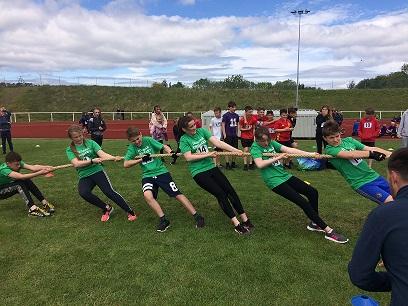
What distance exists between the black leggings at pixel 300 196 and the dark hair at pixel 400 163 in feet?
11.1

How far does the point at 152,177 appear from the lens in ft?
20.5

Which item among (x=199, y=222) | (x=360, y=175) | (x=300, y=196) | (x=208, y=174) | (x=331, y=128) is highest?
(x=331, y=128)

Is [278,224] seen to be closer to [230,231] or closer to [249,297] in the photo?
[230,231]

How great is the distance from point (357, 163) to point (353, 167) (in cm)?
7

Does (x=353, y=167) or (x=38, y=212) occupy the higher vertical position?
(x=353, y=167)

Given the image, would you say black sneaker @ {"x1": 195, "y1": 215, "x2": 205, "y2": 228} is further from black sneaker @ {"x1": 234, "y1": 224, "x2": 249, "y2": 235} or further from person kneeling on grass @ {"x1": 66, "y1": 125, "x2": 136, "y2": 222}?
person kneeling on grass @ {"x1": 66, "y1": 125, "x2": 136, "y2": 222}

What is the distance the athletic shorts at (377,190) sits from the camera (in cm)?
497

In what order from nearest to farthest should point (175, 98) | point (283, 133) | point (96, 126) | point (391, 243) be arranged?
point (391, 243) < point (283, 133) < point (96, 126) < point (175, 98)

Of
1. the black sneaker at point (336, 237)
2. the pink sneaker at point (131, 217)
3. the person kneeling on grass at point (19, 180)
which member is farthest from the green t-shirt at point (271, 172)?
the person kneeling on grass at point (19, 180)

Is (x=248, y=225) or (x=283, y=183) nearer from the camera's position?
(x=283, y=183)

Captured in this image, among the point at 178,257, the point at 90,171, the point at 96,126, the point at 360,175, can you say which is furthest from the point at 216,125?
the point at 178,257

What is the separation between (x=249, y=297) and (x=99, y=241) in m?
2.63

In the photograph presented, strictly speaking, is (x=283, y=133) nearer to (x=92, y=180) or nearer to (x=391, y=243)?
(x=92, y=180)

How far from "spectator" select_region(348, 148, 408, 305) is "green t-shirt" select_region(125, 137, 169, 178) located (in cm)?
442
